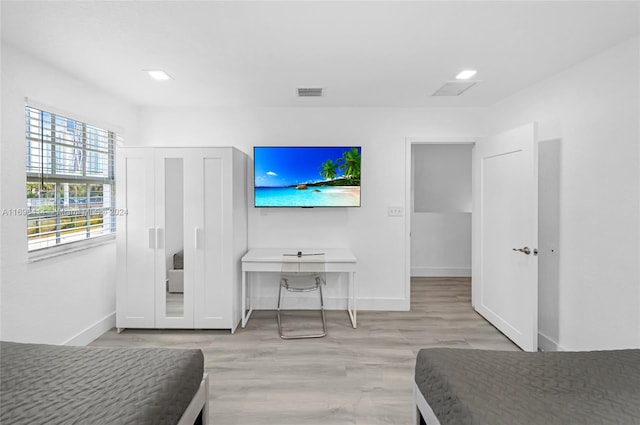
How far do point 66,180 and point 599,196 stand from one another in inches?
166

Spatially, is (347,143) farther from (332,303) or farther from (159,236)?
(159,236)

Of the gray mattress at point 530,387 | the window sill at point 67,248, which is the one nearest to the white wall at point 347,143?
the window sill at point 67,248

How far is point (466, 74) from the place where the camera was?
297 centimetres

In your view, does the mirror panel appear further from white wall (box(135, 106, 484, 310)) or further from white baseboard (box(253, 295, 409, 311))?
white baseboard (box(253, 295, 409, 311))

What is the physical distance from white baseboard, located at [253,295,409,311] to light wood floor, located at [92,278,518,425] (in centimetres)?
10

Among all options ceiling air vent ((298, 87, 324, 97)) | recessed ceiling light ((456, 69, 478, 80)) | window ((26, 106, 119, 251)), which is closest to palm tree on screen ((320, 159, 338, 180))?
ceiling air vent ((298, 87, 324, 97))

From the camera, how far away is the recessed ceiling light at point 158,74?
2.87 m

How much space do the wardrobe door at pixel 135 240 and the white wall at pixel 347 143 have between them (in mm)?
770

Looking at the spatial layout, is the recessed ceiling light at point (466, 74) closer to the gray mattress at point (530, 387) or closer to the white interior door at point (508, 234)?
the white interior door at point (508, 234)

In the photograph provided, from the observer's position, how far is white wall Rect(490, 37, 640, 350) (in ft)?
7.52

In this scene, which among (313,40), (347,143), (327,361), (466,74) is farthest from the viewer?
(347,143)

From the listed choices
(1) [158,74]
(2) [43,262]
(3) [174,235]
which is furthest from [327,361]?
(1) [158,74]

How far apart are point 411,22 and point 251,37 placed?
1.01 m

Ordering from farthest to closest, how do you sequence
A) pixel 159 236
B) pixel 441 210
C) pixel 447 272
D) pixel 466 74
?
pixel 441 210
pixel 447 272
pixel 159 236
pixel 466 74
